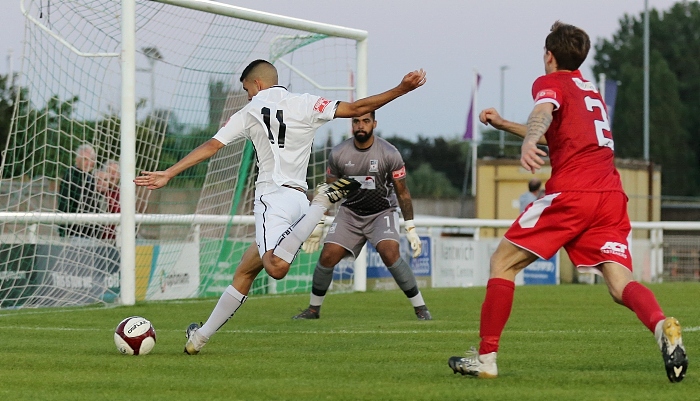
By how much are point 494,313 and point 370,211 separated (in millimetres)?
5918

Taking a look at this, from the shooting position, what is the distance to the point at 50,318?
39.7 ft

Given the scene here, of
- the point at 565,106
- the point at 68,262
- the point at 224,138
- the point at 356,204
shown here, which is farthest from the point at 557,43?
the point at 68,262

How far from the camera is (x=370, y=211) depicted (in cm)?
1219

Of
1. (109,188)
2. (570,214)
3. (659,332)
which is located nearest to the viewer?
(659,332)

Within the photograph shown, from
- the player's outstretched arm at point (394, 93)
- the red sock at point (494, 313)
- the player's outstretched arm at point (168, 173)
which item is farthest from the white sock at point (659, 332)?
the player's outstretched arm at point (168, 173)

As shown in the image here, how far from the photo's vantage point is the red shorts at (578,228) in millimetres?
6344

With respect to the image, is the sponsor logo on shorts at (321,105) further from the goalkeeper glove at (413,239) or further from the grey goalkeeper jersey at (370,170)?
the goalkeeper glove at (413,239)

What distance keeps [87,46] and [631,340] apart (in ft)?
24.1

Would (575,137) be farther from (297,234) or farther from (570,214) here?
(297,234)

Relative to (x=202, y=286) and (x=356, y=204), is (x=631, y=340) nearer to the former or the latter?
(x=356, y=204)

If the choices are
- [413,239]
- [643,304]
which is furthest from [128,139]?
[643,304]

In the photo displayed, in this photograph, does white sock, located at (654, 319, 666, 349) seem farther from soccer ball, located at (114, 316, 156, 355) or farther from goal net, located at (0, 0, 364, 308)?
goal net, located at (0, 0, 364, 308)

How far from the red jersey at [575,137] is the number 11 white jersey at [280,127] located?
6.84ft

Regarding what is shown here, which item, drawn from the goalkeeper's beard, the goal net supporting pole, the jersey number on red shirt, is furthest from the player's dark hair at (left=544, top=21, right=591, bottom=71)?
the goal net supporting pole
